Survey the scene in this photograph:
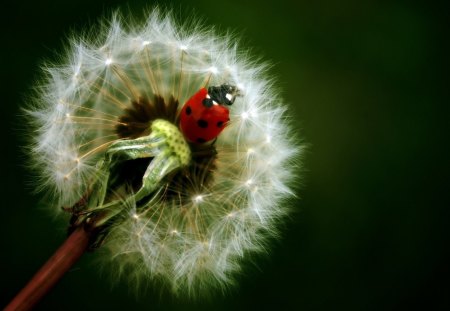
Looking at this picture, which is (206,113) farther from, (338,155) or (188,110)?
(338,155)

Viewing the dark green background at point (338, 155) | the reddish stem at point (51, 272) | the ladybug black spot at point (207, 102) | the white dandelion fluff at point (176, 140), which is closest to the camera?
the reddish stem at point (51, 272)

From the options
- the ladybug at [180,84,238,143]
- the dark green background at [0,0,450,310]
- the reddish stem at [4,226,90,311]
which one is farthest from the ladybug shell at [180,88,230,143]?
the dark green background at [0,0,450,310]

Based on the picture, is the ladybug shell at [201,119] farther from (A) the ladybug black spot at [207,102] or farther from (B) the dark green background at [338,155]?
(B) the dark green background at [338,155]

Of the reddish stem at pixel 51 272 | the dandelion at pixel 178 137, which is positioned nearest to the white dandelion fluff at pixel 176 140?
the dandelion at pixel 178 137

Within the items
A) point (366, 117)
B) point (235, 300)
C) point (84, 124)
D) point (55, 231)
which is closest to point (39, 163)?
point (84, 124)

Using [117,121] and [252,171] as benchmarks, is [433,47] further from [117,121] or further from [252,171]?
[117,121]

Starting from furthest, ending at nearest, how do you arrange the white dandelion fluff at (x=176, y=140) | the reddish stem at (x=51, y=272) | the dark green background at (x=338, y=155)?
1. the dark green background at (x=338, y=155)
2. the white dandelion fluff at (x=176, y=140)
3. the reddish stem at (x=51, y=272)

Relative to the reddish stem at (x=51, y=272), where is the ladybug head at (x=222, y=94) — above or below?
above

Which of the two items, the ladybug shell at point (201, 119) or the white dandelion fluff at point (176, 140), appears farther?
the white dandelion fluff at point (176, 140)
